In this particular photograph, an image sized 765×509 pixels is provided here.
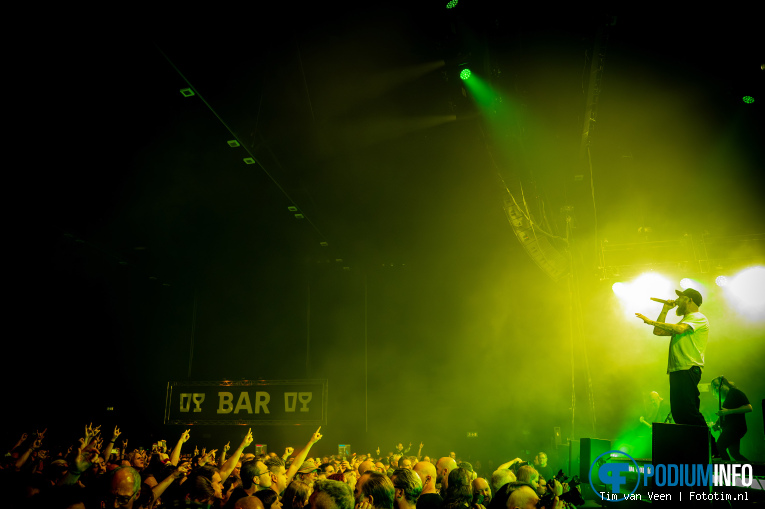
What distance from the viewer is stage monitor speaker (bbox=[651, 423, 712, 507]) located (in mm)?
2666

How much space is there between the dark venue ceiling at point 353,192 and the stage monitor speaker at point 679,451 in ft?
12.2

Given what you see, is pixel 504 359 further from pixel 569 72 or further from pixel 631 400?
pixel 569 72

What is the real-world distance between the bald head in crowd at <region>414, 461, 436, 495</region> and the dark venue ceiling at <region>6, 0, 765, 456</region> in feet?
12.4

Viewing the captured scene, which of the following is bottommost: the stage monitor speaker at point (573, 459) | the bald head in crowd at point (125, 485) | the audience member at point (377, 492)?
the stage monitor speaker at point (573, 459)

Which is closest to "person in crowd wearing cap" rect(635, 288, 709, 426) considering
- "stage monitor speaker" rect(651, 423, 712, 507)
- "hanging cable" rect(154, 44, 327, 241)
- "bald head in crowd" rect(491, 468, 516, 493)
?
"stage monitor speaker" rect(651, 423, 712, 507)

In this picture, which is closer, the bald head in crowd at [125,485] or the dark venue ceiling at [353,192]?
the bald head in crowd at [125,485]

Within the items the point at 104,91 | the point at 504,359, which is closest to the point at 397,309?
the point at 504,359

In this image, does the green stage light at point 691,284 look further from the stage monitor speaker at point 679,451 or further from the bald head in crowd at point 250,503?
the bald head in crowd at point 250,503

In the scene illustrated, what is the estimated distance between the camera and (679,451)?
280 cm

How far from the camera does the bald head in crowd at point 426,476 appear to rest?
357 centimetres

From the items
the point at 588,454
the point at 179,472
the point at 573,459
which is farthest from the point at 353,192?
the point at 588,454

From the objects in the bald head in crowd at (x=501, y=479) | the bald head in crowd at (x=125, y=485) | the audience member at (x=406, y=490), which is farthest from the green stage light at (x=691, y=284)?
the bald head in crowd at (x=125, y=485)

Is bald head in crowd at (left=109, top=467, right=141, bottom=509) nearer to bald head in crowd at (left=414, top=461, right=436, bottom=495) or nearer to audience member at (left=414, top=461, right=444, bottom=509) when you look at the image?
audience member at (left=414, top=461, right=444, bottom=509)

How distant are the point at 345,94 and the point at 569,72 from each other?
2.95m
